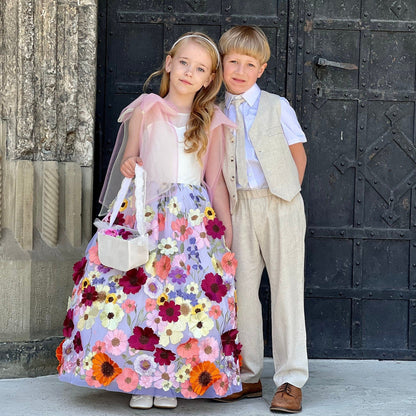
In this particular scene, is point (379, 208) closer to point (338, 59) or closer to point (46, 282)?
point (338, 59)

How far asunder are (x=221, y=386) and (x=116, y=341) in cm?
47

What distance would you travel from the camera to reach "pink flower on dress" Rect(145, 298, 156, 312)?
344 centimetres

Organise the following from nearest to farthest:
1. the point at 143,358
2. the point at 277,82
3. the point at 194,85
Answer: the point at 143,358 → the point at 194,85 → the point at 277,82

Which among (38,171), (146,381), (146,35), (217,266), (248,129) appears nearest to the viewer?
(146,381)

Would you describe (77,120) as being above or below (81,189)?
above

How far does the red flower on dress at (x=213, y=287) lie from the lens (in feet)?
11.5

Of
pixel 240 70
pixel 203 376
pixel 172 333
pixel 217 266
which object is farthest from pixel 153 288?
pixel 240 70

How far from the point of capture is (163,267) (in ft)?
11.5

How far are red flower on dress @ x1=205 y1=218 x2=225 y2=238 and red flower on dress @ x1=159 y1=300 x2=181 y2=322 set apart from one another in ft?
1.19

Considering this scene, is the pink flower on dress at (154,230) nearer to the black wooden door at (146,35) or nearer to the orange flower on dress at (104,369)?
the orange flower on dress at (104,369)

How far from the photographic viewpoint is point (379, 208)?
15.0ft

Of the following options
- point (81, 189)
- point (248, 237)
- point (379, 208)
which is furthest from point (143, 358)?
point (379, 208)

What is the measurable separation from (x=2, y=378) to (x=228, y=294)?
45.7 inches

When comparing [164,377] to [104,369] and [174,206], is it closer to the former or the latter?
[104,369]
